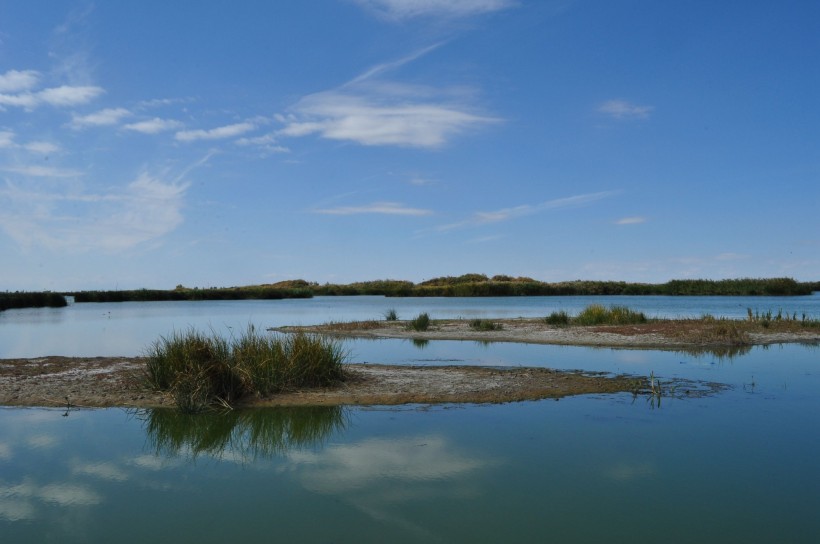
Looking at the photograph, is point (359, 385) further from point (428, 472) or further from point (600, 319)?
point (600, 319)

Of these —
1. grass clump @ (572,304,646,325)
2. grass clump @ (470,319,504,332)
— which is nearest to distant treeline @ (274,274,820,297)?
grass clump @ (572,304,646,325)

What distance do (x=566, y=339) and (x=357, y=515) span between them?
15972 mm

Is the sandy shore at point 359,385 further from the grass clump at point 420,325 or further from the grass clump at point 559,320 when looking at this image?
the grass clump at point 420,325

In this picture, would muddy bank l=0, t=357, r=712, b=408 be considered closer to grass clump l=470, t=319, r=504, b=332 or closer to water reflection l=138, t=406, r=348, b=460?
water reflection l=138, t=406, r=348, b=460

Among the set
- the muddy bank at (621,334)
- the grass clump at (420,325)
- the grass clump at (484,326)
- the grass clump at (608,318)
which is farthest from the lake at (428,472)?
the grass clump at (608,318)

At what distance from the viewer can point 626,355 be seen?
1756 cm

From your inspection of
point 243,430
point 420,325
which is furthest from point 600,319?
point 243,430

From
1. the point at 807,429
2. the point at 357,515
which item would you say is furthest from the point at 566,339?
the point at 357,515

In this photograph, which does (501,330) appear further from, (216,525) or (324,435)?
(216,525)

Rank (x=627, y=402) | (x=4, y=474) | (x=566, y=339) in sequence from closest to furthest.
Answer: (x=4, y=474) → (x=627, y=402) → (x=566, y=339)

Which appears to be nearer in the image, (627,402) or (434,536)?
(434,536)

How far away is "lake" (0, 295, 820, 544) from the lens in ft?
18.9

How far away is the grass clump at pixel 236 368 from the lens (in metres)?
11.0

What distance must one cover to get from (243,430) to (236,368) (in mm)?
2249
